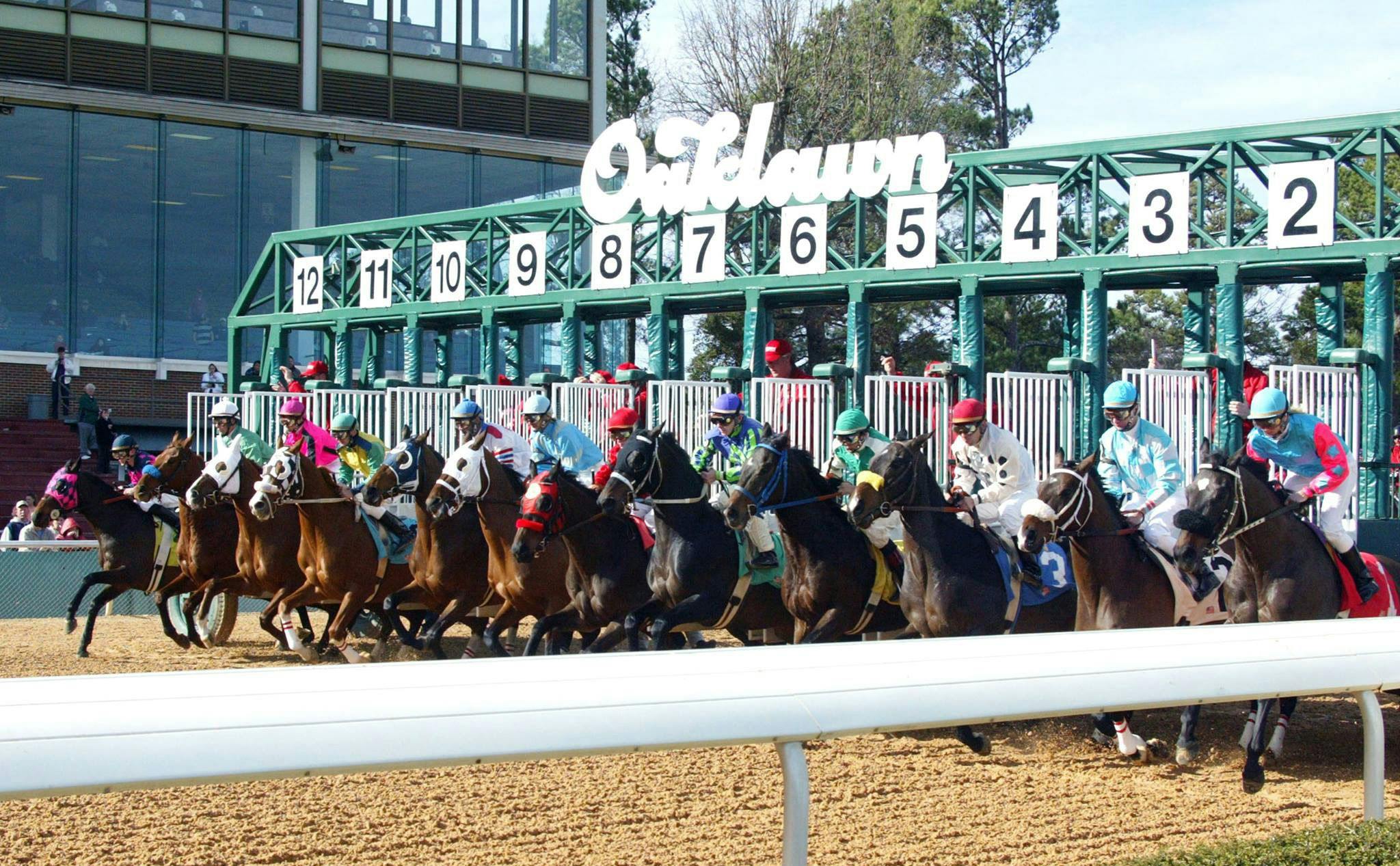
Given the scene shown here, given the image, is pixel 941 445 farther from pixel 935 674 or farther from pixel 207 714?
pixel 207 714

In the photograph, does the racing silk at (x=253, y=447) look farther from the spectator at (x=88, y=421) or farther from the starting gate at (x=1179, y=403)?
the spectator at (x=88, y=421)

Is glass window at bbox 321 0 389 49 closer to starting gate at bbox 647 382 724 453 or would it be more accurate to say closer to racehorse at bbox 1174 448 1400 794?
starting gate at bbox 647 382 724 453

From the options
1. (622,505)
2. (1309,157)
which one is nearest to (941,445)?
(622,505)

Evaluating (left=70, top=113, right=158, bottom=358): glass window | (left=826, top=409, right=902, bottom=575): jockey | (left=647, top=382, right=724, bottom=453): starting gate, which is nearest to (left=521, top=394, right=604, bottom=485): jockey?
(left=826, top=409, right=902, bottom=575): jockey

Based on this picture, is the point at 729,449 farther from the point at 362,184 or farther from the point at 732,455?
the point at 362,184

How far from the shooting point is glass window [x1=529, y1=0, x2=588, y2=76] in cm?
2680

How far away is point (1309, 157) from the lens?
13.2m

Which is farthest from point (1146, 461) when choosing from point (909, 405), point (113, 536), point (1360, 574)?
point (113, 536)

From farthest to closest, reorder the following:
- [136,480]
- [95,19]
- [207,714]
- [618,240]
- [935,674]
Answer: [95,19], [618,240], [136,480], [935,674], [207,714]

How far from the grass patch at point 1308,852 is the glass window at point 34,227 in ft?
75.2

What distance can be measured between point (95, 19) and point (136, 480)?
567 inches

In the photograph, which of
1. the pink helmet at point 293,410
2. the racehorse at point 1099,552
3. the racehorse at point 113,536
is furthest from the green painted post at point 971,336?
the racehorse at point 113,536

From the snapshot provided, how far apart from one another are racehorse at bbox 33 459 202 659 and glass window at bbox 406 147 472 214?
51.0 ft

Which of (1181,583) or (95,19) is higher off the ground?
(95,19)
